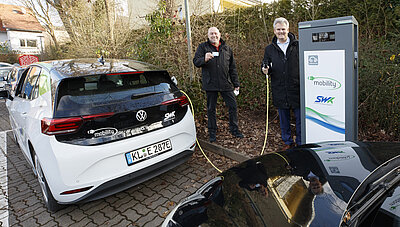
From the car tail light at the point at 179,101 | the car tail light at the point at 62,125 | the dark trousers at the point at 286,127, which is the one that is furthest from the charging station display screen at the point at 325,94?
the car tail light at the point at 62,125

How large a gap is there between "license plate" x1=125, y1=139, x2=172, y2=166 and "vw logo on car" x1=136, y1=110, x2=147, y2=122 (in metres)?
0.32

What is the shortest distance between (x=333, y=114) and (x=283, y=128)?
111 centimetres

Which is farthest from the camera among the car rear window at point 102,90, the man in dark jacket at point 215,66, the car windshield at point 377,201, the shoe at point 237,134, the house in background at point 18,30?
the house in background at point 18,30

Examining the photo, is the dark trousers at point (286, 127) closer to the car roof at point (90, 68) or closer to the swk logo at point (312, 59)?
the swk logo at point (312, 59)

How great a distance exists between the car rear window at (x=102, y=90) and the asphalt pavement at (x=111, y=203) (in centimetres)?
122

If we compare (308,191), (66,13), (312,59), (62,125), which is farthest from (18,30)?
(308,191)

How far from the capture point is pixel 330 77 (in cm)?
291

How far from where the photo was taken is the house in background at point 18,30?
35.2m

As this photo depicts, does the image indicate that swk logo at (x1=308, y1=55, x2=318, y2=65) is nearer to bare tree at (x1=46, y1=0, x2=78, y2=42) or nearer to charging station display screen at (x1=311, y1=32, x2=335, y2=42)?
charging station display screen at (x1=311, y1=32, x2=335, y2=42)

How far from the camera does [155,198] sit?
3139 millimetres

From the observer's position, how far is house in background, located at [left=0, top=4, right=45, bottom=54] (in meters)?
35.2

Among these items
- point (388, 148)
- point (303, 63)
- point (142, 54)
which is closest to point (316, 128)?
point (303, 63)

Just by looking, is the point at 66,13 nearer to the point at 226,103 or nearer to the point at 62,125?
the point at 226,103

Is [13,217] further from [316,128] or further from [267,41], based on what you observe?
[267,41]
